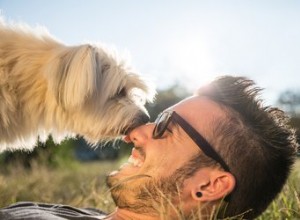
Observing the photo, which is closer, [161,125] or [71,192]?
[161,125]

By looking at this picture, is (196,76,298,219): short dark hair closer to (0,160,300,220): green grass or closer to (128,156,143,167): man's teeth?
(0,160,300,220): green grass

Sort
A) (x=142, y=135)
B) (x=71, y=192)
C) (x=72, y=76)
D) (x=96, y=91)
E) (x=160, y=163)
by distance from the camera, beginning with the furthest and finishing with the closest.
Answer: (x=71, y=192)
(x=96, y=91)
(x=72, y=76)
(x=142, y=135)
(x=160, y=163)

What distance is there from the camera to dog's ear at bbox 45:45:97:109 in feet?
16.9

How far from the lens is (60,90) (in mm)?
5172

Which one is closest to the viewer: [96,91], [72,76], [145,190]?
[145,190]

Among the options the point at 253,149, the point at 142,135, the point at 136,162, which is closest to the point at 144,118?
the point at 142,135

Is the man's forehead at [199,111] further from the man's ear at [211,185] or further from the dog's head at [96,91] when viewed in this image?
the dog's head at [96,91]

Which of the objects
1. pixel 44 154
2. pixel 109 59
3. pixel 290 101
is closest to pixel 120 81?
pixel 109 59

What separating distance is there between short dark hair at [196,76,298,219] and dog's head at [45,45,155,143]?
1.40 m

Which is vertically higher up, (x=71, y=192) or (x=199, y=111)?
(x=199, y=111)

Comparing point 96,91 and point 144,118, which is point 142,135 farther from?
point 96,91

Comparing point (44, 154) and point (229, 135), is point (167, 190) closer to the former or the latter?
point (229, 135)

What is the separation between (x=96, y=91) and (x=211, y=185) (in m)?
1.82

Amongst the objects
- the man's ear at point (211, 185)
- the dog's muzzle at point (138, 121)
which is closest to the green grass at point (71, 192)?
the man's ear at point (211, 185)
